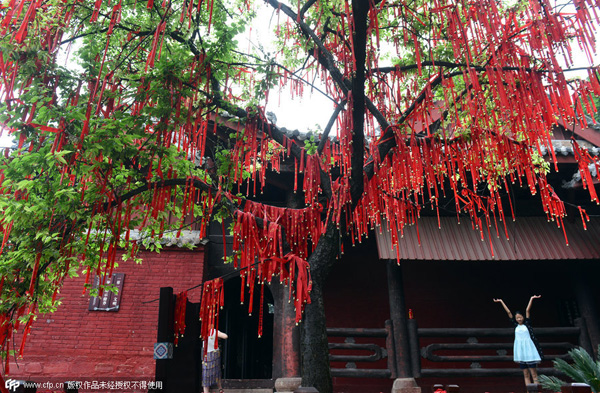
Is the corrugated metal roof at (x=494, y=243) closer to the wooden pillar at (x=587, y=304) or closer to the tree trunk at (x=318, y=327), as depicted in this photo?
the wooden pillar at (x=587, y=304)

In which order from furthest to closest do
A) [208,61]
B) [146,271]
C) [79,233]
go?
[146,271]
[208,61]
[79,233]

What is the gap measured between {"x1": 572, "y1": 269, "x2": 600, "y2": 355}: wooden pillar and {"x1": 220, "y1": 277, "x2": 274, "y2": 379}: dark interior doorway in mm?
5997

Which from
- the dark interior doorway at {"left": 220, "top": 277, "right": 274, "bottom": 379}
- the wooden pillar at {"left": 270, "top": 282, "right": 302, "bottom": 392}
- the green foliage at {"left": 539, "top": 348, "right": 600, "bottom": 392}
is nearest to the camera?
the green foliage at {"left": 539, "top": 348, "right": 600, "bottom": 392}

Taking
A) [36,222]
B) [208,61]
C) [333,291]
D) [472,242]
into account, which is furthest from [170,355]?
[472,242]

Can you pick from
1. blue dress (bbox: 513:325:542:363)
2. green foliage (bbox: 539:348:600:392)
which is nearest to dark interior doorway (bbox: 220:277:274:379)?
blue dress (bbox: 513:325:542:363)

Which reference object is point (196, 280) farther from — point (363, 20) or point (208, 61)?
point (363, 20)

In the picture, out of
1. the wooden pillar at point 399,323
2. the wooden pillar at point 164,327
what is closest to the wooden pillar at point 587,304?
the wooden pillar at point 399,323

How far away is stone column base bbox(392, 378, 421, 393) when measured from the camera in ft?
20.1

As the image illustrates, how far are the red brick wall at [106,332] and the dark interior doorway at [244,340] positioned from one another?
7.92 feet

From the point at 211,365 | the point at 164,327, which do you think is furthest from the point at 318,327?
the point at 211,365

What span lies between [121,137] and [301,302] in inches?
81.2

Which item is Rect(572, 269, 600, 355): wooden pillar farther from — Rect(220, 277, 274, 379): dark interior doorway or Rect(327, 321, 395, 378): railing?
Rect(220, 277, 274, 379): dark interior doorway

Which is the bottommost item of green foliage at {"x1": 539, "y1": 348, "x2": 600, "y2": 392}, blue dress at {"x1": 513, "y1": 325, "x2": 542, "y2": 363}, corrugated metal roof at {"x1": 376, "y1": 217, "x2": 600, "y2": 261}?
green foliage at {"x1": 539, "y1": 348, "x2": 600, "y2": 392}

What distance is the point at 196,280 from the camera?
7250mm
